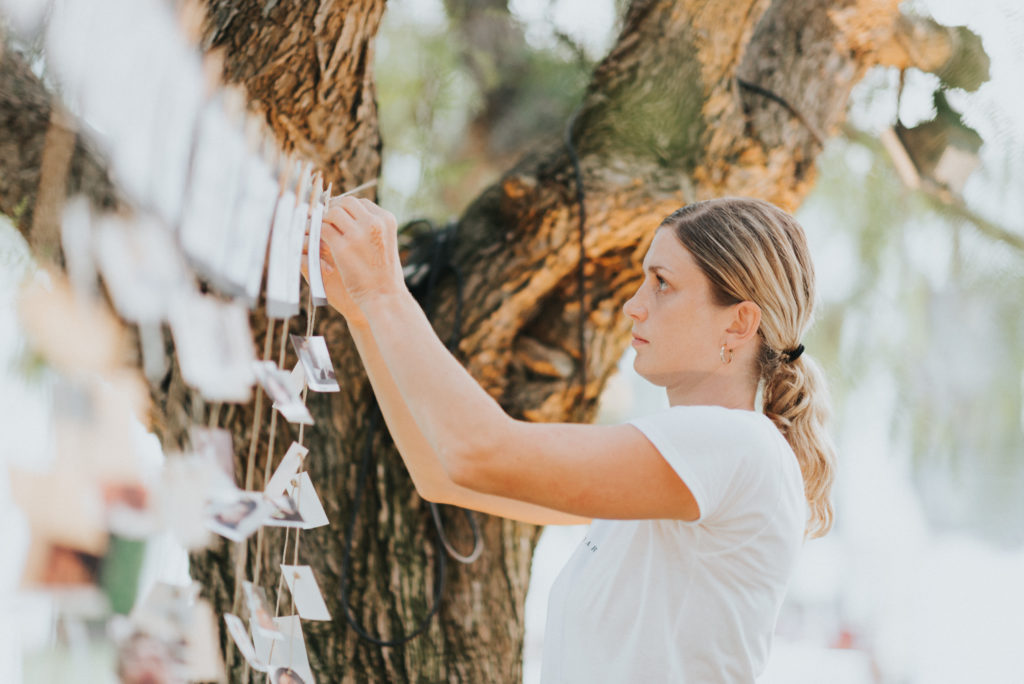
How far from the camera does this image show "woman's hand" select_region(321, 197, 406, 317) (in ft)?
2.89

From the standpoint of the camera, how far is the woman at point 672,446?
0.79 metres

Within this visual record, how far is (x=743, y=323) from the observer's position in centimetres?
99

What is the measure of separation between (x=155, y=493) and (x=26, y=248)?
2.52 ft

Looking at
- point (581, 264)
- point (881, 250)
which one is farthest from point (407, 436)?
point (881, 250)

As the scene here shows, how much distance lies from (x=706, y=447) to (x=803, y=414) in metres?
0.30

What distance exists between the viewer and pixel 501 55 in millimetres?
2389

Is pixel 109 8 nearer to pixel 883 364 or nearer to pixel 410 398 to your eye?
pixel 410 398

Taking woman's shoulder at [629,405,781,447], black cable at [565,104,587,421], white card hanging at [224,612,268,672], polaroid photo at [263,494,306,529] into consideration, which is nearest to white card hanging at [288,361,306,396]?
polaroid photo at [263,494,306,529]

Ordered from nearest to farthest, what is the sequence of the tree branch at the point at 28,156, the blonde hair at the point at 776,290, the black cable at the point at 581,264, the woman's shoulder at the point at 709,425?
the woman's shoulder at the point at 709,425, the blonde hair at the point at 776,290, the tree branch at the point at 28,156, the black cable at the point at 581,264

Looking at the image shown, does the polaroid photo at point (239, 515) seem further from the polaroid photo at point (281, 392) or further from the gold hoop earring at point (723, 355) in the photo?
the gold hoop earring at point (723, 355)

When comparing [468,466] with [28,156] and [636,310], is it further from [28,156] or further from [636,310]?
[28,156]

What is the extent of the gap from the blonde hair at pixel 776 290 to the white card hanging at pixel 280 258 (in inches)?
17.9

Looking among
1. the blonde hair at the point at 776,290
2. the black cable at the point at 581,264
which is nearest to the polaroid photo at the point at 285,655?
the blonde hair at the point at 776,290

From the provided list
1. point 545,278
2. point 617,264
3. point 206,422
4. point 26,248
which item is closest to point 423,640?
point 206,422
